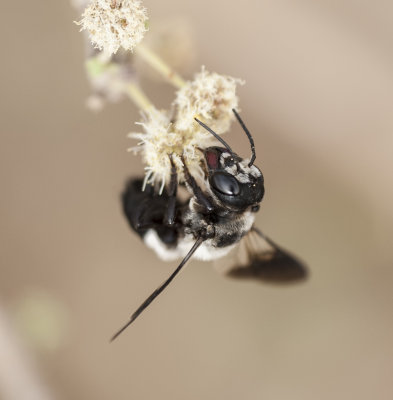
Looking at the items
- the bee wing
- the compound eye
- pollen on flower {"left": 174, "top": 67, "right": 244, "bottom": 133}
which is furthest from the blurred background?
the compound eye

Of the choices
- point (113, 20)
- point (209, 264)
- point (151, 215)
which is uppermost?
point (209, 264)

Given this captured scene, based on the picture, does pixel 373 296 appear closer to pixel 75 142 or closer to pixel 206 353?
pixel 206 353

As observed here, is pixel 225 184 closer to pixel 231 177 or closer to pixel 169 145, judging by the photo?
pixel 231 177

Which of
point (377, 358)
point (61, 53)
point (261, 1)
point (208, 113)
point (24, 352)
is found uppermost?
point (261, 1)

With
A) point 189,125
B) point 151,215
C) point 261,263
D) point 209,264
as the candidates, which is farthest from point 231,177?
point 209,264

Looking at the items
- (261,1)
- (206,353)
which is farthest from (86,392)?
(261,1)

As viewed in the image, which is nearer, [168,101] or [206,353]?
[168,101]

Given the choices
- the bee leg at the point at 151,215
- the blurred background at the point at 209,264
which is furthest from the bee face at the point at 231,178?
the blurred background at the point at 209,264
